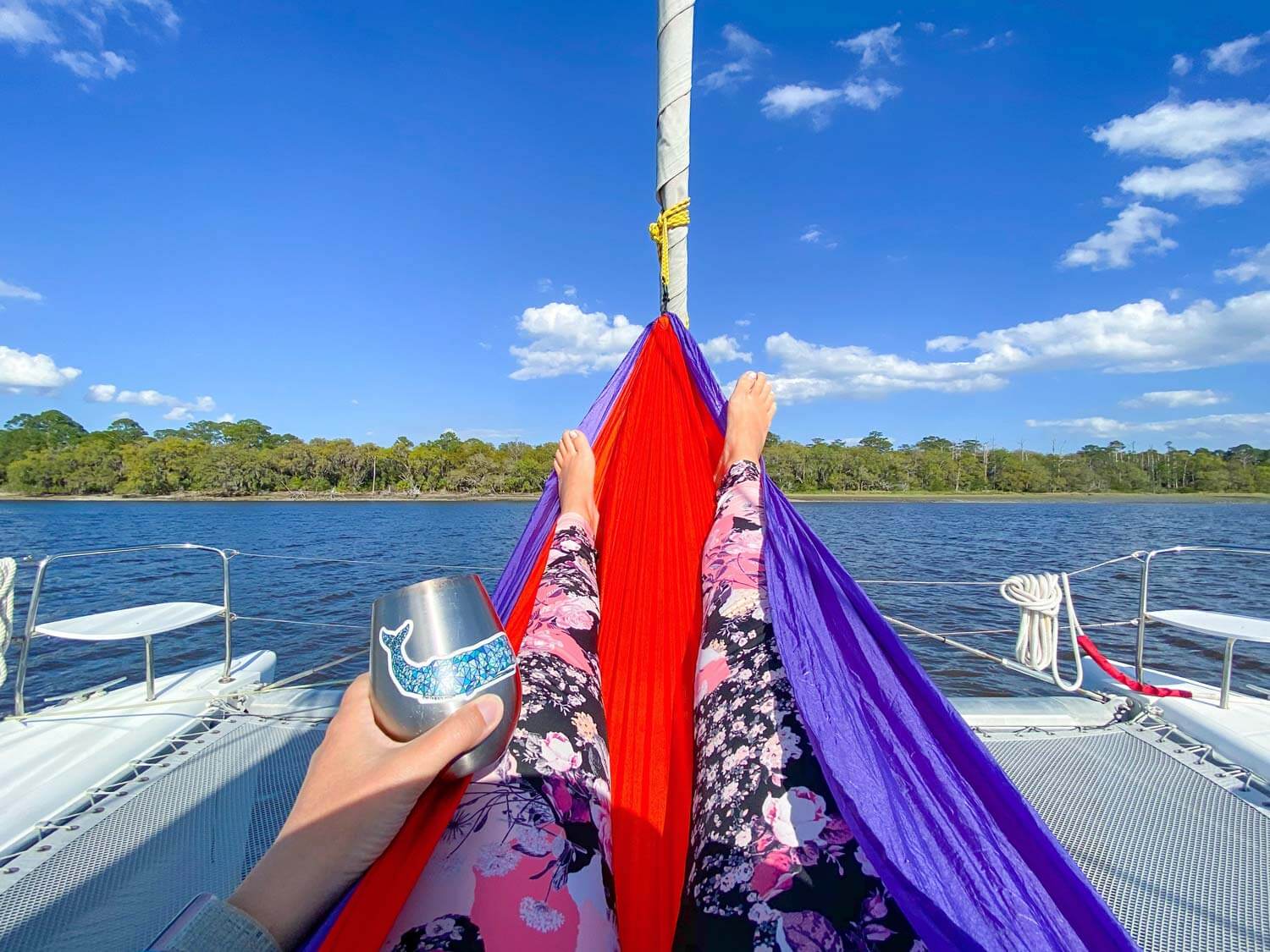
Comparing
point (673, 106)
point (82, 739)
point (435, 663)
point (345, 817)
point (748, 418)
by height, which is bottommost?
point (82, 739)

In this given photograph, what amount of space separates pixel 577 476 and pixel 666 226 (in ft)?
2.22

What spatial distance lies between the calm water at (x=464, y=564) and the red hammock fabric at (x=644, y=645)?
1.12 meters

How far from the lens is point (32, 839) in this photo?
116 cm

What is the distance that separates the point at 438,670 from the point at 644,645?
774mm

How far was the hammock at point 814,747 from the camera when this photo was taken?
57 cm

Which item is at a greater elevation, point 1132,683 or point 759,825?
point 759,825

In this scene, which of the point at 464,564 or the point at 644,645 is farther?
the point at 464,564

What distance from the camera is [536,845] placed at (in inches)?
26.7

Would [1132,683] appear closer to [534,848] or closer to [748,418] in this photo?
[748,418]

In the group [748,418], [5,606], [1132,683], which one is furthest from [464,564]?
[1132,683]

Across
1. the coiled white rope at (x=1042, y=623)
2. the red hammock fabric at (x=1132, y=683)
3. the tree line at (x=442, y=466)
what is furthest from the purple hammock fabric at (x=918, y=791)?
the tree line at (x=442, y=466)

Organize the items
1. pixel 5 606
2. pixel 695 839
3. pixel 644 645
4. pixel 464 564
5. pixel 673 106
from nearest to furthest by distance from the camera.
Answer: pixel 695 839
pixel 644 645
pixel 673 106
pixel 5 606
pixel 464 564

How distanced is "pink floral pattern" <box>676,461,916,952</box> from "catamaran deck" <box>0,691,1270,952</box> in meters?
0.63

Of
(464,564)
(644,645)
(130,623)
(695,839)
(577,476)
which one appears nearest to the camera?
(695,839)
